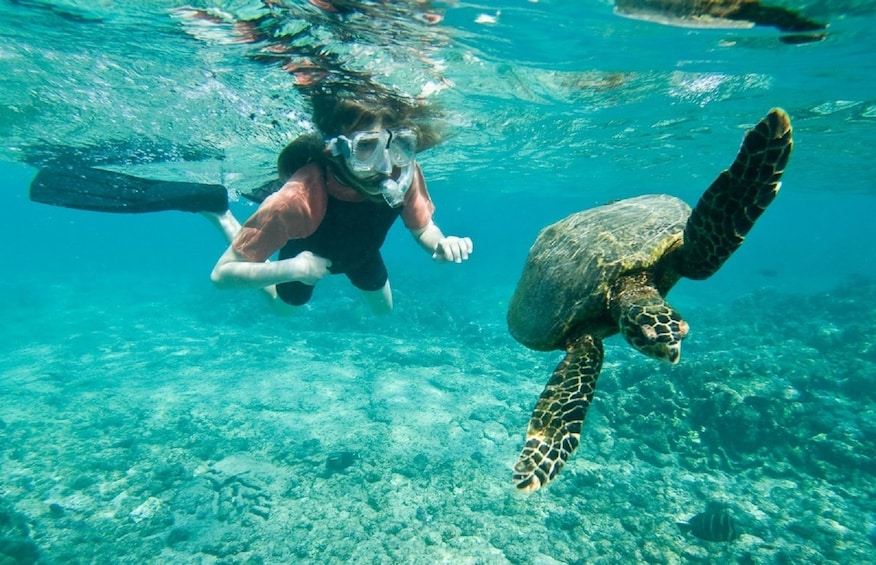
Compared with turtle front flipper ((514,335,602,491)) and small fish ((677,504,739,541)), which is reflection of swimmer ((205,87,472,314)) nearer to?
turtle front flipper ((514,335,602,491))

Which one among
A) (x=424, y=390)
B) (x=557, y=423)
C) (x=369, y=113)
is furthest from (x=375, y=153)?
(x=424, y=390)

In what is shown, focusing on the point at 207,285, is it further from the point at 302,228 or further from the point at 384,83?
the point at 302,228

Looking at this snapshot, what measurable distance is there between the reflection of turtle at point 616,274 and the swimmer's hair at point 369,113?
2.84 metres

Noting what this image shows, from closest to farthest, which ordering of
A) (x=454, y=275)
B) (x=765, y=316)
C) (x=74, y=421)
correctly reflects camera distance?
(x=74, y=421) → (x=765, y=316) → (x=454, y=275)

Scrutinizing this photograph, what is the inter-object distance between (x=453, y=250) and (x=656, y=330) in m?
2.39

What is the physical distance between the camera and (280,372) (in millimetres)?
14477

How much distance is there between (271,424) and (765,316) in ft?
72.6

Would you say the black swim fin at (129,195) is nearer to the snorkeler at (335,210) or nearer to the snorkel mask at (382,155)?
the snorkeler at (335,210)

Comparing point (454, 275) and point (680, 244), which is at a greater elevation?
point (680, 244)

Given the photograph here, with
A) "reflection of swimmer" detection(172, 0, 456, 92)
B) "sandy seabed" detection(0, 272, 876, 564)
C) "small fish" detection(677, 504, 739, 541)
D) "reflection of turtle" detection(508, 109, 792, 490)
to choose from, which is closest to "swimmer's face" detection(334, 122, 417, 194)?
"reflection of turtle" detection(508, 109, 792, 490)

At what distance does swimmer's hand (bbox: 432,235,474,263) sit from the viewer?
477 centimetres

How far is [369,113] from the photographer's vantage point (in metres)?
6.15

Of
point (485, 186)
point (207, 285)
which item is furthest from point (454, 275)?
point (207, 285)

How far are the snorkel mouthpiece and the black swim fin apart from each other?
475cm
